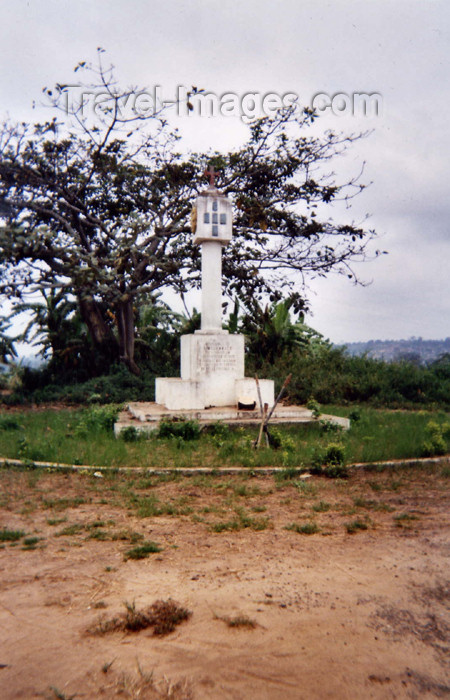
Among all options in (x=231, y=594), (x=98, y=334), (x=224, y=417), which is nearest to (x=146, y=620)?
(x=231, y=594)

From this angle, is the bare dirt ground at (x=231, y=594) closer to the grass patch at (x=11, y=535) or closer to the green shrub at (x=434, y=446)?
the grass patch at (x=11, y=535)

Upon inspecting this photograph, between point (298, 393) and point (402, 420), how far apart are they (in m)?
3.20

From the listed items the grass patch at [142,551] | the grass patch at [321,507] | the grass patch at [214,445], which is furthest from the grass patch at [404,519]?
the grass patch at [142,551]

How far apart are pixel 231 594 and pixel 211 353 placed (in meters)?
7.01

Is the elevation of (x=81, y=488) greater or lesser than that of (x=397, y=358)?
lesser

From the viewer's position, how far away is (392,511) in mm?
5074

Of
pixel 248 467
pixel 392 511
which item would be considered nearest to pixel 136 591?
pixel 392 511

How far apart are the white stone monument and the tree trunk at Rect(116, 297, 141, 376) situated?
203 inches

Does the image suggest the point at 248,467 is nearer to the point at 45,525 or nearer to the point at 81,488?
the point at 81,488

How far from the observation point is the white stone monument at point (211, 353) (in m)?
9.78

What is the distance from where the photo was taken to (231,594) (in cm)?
324

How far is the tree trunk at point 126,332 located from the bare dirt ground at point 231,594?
33.6 ft

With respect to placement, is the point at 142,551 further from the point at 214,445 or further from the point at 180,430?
the point at 180,430

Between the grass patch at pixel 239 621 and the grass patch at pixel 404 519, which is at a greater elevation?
the grass patch at pixel 239 621
